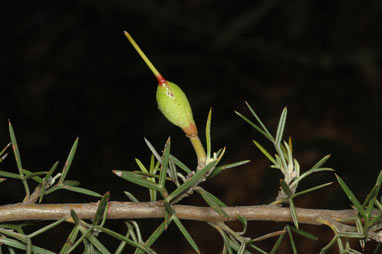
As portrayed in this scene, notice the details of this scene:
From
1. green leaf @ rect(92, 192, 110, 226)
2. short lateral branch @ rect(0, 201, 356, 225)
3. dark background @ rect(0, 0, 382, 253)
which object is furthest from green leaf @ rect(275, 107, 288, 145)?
dark background @ rect(0, 0, 382, 253)

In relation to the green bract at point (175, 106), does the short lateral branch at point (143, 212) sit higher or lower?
lower

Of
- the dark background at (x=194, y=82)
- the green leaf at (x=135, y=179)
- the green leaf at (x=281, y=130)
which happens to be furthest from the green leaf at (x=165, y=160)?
the dark background at (x=194, y=82)

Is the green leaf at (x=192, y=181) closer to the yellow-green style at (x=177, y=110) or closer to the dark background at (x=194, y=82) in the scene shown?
the yellow-green style at (x=177, y=110)

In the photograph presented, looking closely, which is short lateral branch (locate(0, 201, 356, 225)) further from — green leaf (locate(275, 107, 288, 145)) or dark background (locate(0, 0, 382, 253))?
dark background (locate(0, 0, 382, 253))

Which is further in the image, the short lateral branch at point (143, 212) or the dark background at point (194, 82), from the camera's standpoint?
the dark background at point (194, 82)
